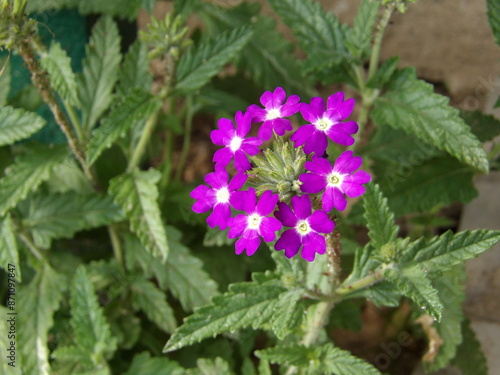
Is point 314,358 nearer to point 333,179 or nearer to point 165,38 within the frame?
point 333,179

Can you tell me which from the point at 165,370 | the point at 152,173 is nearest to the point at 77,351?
the point at 165,370

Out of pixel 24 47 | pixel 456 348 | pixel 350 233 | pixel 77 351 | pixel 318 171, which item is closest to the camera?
pixel 318 171

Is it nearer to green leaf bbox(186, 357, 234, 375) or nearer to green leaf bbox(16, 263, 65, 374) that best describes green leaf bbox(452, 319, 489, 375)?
green leaf bbox(186, 357, 234, 375)

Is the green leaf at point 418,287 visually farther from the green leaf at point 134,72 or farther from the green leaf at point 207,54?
the green leaf at point 134,72

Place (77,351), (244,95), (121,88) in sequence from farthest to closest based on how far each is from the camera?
(244,95)
(121,88)
(77,351)

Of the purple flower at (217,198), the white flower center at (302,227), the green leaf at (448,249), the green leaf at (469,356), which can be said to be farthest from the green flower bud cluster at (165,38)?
the green leaf at (469,356)

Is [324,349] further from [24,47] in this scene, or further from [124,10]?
[124,10]
